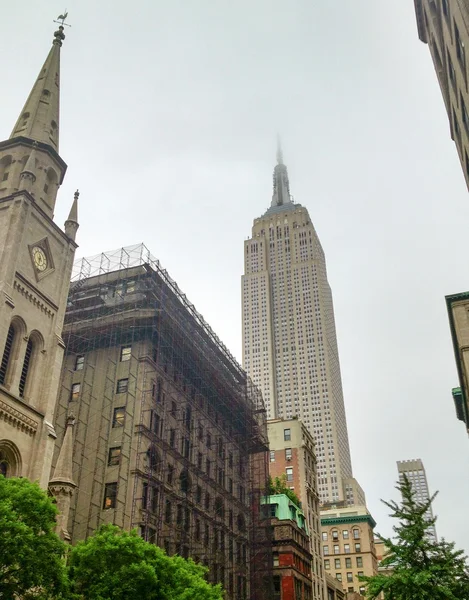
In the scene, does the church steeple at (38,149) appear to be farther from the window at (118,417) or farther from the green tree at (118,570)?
the green tree at (118,570)

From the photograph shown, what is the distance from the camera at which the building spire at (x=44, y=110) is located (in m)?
48.2

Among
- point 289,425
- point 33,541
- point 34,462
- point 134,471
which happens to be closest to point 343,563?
point 289,425

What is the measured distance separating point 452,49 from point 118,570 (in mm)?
31750

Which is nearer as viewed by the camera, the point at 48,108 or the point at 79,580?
the point at 79,580

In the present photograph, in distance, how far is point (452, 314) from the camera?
151 ft

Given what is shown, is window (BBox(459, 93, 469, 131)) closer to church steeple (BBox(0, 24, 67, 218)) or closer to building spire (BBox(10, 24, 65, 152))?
church steeple (BBox(0, 24, 67, 218))

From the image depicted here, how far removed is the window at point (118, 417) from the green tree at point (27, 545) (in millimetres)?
23169

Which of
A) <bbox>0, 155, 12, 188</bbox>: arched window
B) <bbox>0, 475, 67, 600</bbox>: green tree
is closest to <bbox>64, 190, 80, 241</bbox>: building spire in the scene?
<bbox>0, 155, 12, 188</bbox>: arched window

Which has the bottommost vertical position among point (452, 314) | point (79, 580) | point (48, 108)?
point (79, 580)

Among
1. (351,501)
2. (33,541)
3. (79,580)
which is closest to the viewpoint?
(33,541)

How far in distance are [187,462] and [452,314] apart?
84.7 feet

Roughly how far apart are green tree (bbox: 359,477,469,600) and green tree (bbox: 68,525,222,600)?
1032cm

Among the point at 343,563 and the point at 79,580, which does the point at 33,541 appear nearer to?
the point at 79,580

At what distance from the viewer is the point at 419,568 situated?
30.6 m
